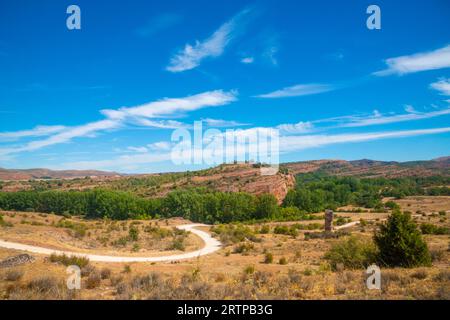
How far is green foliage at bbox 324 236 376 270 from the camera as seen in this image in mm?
17422

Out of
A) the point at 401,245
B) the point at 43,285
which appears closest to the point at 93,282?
the point at 43,285

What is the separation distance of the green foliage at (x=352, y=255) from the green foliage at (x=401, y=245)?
2.30ft

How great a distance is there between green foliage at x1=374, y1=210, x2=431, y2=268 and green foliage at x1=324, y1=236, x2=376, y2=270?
702mm

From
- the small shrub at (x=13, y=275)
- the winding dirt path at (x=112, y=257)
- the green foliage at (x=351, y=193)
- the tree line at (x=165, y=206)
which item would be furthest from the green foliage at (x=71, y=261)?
the green foliage at (x=351, y=193)

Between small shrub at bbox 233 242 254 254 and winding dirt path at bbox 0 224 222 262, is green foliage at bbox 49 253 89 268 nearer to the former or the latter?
winding dirt path at bbox 0 224 222 262

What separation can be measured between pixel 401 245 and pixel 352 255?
2781 millimetres

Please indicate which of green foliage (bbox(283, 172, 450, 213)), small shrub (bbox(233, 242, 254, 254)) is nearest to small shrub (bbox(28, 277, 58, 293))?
small shrub (bbox(233, 242, 254, 254))

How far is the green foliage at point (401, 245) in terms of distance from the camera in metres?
16.2

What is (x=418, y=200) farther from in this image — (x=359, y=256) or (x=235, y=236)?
(x=359, y=256)

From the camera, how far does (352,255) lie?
18328 millimetres

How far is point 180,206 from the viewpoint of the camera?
6731 cm

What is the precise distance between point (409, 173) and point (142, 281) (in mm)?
180892

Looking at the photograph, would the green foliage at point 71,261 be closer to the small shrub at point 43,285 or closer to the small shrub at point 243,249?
the small shrub at point 43,285
